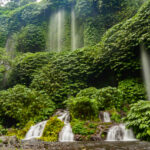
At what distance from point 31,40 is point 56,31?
4.26 meters

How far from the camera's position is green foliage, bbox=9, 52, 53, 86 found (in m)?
18.0

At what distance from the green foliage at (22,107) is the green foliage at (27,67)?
5.62 meters

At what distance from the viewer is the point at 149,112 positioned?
20.9ft

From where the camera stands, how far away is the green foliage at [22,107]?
11164 mm

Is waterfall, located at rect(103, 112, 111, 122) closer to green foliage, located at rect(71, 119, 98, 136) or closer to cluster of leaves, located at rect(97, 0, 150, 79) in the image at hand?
green foliage, located at rect(71, 119, 98, 136)

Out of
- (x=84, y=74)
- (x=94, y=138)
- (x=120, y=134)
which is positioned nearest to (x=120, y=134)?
(x=120, y=134)

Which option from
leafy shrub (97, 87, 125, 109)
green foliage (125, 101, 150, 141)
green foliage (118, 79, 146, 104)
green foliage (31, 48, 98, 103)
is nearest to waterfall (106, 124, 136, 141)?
green foliage (125, 101, 150, 141)

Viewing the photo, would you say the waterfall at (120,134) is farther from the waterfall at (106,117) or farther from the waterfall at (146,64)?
the waterfall at (146,64)

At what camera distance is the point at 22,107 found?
1143cm

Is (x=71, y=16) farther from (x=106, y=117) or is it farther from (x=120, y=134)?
(x=120, y=134)

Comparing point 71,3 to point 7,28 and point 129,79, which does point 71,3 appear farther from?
point 129,79

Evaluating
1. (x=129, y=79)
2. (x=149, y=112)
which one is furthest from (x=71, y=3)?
(x=149, y=112)

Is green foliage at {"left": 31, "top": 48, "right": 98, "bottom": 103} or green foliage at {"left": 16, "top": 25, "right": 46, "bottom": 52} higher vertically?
green foliage at {"left": 16, "top": 25, "right": 46, "bottom": 52}

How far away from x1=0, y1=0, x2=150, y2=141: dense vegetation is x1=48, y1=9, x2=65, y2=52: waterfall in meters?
0.79
